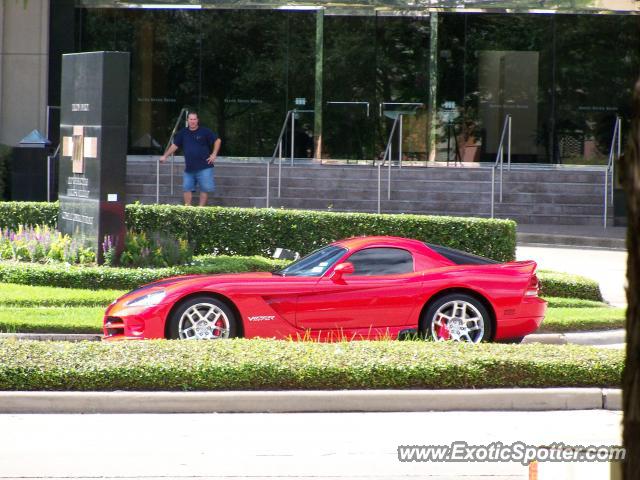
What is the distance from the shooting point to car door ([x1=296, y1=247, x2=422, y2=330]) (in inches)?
444

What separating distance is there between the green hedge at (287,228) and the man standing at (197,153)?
401 centimetres

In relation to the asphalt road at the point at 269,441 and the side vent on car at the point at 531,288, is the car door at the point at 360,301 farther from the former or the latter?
the asphalt road at the point at 269,441

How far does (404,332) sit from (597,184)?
49.4ft

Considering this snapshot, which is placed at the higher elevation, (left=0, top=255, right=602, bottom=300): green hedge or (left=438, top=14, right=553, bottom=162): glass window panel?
(left=438, top=14, right=553, bottom=162): glass window panel

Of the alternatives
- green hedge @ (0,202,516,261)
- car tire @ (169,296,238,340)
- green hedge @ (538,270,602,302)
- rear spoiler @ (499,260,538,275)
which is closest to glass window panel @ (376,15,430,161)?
green hedge @ (0,202,516,261)

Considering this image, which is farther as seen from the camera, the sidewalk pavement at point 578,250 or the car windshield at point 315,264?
the sidewalk pavement at point 578,250

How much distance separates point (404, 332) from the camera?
11.5 metres

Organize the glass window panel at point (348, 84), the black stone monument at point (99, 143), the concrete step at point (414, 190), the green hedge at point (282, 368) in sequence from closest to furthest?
the green hedge at point (282, 368) → the black stone monument at point (99, 143) → the concrete step at point (414, 190) → the glass window panel at point (348, 84)

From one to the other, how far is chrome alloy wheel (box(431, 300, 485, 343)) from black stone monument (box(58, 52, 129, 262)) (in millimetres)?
6260

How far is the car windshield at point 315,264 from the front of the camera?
38.1 feet

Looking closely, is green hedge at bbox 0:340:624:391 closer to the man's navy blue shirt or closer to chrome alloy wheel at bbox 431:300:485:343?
chrome alloy wheel at bbox 431:300:485:343

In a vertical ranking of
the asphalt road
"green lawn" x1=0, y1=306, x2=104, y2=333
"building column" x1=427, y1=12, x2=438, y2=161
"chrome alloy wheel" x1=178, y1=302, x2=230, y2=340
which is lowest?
the asphalt road

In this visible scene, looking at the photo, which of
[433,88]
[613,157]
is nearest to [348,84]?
[433,88]

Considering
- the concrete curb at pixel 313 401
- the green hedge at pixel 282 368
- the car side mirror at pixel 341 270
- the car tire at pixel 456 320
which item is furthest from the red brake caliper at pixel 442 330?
the concrete curb at pixel 313 401
